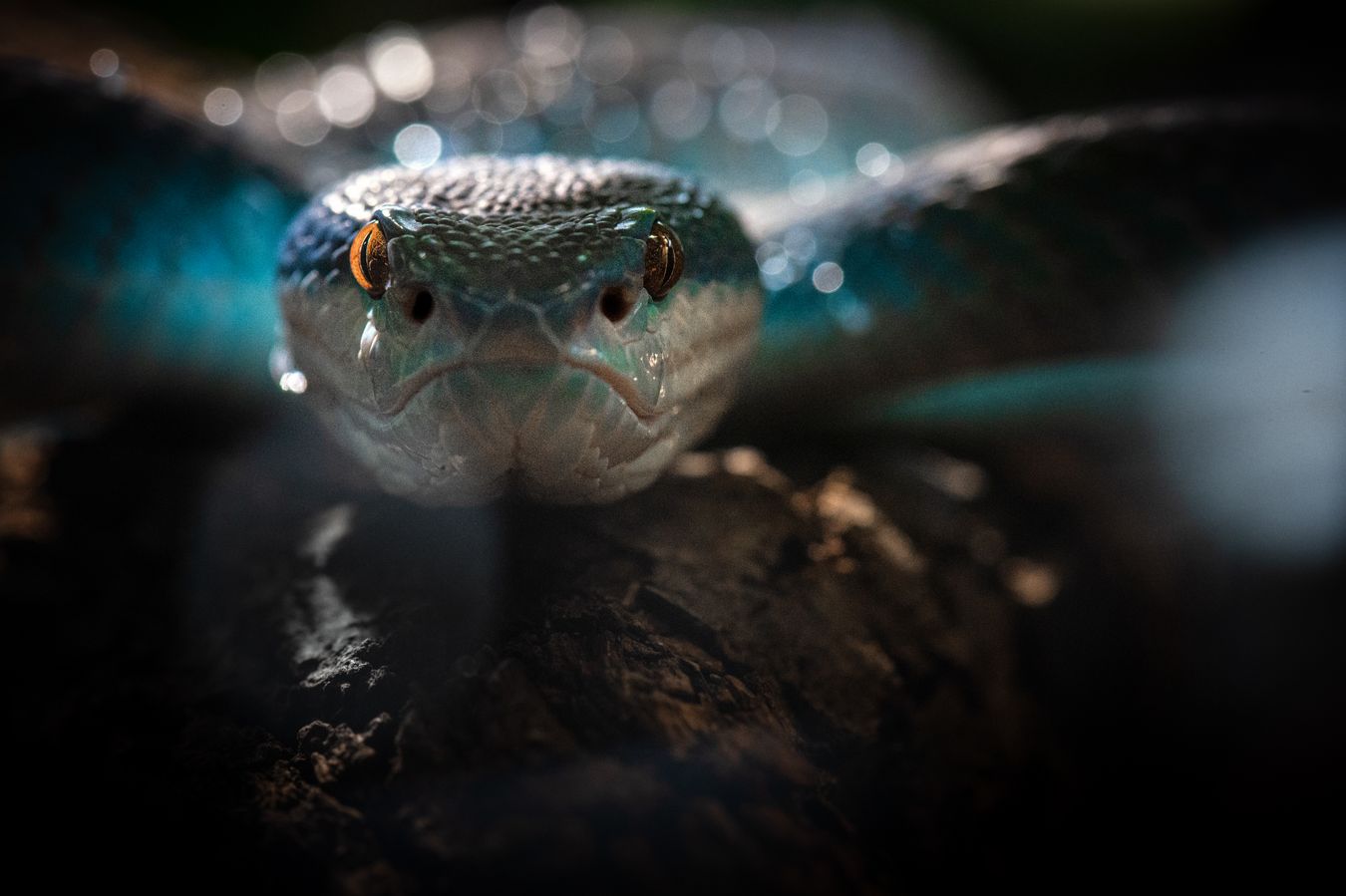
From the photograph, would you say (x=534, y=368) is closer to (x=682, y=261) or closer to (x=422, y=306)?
(x=422, y=306)

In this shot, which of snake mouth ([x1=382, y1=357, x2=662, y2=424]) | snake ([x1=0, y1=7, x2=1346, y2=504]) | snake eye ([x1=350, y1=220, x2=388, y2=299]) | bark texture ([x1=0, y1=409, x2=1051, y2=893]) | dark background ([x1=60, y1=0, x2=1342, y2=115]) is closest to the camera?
bark texture ([x1=0, y1=409, x2=1051, y2=893])

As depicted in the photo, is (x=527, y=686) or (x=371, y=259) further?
(x=371, y=259)

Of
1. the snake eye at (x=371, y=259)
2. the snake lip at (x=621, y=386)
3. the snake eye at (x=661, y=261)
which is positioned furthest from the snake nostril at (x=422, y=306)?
the snake eye at (x=661, y=261)

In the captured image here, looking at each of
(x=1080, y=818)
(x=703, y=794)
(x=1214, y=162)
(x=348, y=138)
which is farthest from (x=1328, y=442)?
(x=348, y=138)

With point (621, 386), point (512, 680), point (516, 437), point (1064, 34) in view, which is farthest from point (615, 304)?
point (1064, 34)

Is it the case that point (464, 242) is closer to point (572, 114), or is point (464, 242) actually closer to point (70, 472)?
Answer: point (70, 472)

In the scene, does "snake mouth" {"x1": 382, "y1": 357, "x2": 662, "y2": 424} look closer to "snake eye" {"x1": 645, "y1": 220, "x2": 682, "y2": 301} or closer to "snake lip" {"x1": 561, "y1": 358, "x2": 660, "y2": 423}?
"snake lip" {"x1": 561, "y1": 358, "x2": 660, "y2": 423}

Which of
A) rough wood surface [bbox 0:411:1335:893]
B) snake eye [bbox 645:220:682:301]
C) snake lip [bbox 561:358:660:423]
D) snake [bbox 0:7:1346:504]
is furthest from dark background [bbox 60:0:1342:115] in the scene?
snake lip [bbox 561:358:660:423]
